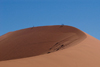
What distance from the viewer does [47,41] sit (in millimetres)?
16375

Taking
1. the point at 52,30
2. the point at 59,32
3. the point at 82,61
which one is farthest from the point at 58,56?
the point at 52,30

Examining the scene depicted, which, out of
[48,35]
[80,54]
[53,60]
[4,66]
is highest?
[48,35]

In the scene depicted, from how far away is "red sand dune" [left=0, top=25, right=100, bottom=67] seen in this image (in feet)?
18.3

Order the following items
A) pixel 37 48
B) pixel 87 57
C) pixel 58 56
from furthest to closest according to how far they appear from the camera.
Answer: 1. pixel 37 48
2. pixel 87 57
3. pixel 58 56

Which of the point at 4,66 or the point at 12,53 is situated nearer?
the point at 4,66

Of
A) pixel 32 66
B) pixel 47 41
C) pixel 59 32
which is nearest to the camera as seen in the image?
pixel 32 66

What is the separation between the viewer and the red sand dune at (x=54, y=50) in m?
5.57

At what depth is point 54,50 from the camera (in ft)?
40.2

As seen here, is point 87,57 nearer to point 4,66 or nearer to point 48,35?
point 4,66

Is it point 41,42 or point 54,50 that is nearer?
point 54,50

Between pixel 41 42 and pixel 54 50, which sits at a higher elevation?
pixel 41 42

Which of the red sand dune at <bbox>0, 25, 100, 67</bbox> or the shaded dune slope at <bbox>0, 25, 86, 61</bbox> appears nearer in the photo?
the red sand dune at <bbox>0, 25, 100, 67</bbox>

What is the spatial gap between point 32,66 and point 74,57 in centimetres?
261

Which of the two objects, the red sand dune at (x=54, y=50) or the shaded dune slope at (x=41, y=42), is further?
the shaded dune slope at (x=41, y=42)
